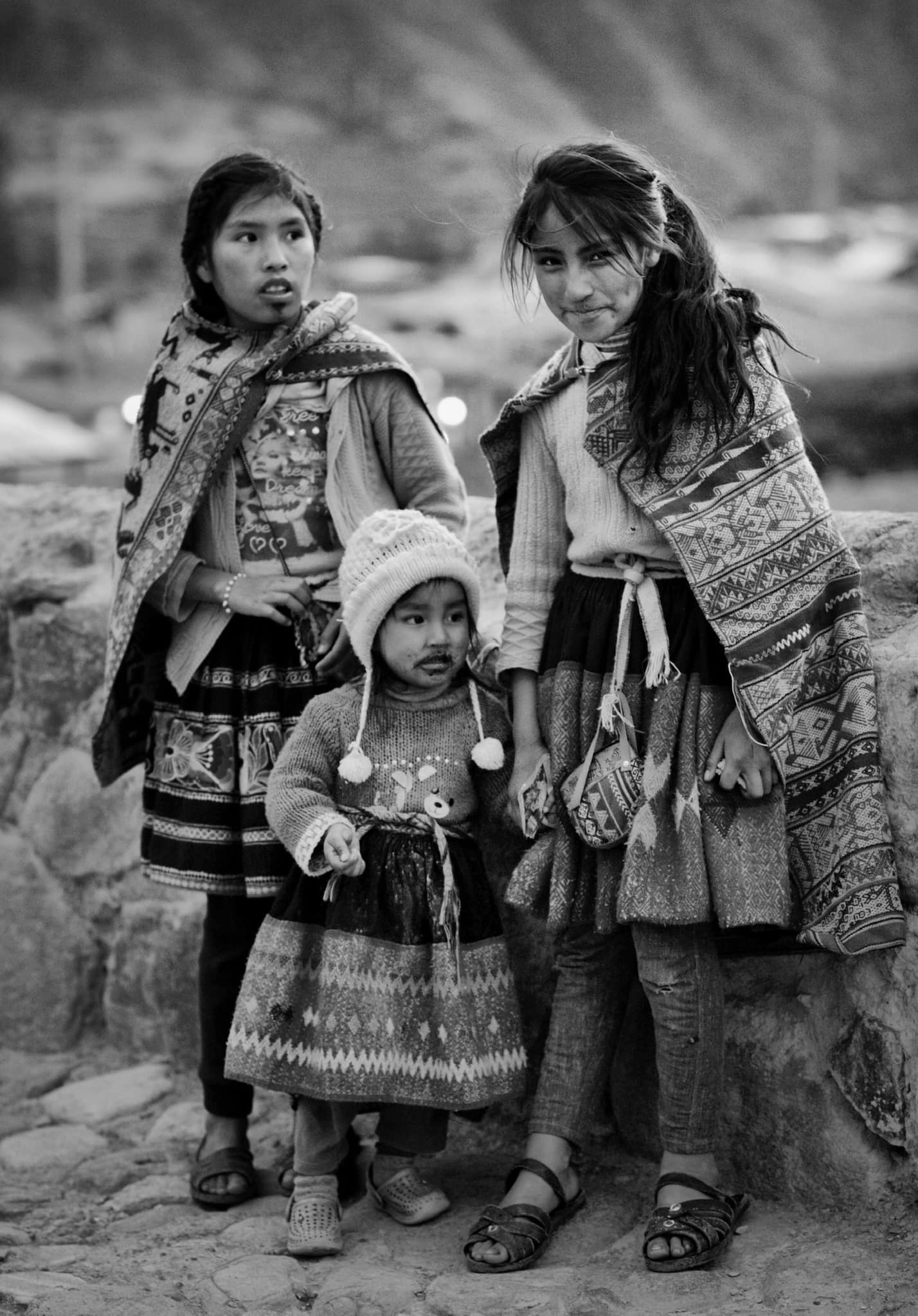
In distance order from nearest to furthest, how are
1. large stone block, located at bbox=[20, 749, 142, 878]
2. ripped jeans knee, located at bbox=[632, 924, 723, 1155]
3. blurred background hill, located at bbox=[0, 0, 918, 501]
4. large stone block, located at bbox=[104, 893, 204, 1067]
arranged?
ripped jeans knee, located at bbox=[632, 924, 723, 1155] < large stone block, located at bbox=[104, 893, 204, 1067] < large stone block, located at bbox=[20, 749, 142, 878] < blurred background hill, located at bbox=[0, 0, 918, 501]

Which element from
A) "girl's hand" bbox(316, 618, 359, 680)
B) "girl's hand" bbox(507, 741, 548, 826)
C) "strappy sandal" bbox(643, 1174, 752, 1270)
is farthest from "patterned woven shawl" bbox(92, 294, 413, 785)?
"strappy sandal" bbox(643, 1174, 752, 1270)

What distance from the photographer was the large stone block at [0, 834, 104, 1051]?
10.6ft

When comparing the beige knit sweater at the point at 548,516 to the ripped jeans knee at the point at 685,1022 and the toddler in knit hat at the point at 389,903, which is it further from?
the ripped jeans knee at the point at 685,1022

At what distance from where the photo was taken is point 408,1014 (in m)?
2.21

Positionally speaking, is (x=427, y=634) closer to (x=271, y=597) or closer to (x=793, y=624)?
(x=271, y=597)

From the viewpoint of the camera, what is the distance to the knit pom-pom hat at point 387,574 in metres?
2.21

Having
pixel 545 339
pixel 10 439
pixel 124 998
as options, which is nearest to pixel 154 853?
pixel 124 998

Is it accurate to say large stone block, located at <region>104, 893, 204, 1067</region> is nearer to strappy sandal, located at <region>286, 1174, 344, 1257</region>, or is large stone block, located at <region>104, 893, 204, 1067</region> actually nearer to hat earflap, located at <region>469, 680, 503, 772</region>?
strappy sandal, located at <region>286, 1174, 344, 1257</region>

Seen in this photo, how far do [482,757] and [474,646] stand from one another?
0.73ft

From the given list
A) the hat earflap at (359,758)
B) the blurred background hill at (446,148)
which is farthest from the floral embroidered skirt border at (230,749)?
the blurred background hill at (446,148)

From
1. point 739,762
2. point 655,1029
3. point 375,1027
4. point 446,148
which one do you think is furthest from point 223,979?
point 446,148

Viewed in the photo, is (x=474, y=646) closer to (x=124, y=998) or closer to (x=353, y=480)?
(x=353, y=480)

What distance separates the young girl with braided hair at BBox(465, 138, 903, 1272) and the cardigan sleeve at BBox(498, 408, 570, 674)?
6 cm

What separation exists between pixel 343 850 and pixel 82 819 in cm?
128
